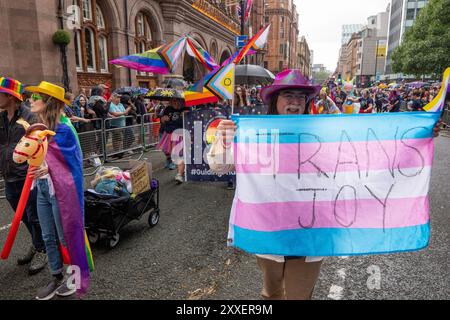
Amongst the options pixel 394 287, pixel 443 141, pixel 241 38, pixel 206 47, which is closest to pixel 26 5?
pixel 241 38

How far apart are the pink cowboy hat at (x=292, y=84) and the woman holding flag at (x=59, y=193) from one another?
1.86m

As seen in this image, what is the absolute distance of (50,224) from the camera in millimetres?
3156

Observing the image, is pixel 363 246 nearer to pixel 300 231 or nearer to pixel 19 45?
pixel 300 231

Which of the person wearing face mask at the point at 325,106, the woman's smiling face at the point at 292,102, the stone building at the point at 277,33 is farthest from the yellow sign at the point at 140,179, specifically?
the stone building at the point at 277,33

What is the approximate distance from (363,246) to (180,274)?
6.74 feet

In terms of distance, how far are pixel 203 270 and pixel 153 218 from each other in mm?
1498

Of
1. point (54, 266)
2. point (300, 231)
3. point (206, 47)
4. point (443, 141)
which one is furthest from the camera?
point (206, 47)

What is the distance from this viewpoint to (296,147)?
226 centimetres

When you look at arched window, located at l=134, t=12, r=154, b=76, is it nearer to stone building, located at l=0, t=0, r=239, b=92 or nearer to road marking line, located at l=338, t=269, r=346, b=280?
stone building, located at l=0, t=0, r=239, b=92

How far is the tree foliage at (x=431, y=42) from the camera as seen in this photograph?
29.1 meters

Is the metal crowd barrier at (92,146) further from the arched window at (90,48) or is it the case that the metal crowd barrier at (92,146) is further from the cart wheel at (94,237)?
the arched window at (90,48)

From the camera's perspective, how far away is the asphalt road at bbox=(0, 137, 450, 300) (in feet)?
10.6

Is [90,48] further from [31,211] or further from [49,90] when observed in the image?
[49,90]

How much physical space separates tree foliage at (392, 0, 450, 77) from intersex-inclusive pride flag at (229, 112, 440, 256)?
3322 cm
